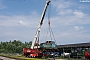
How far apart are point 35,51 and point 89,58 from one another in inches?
798

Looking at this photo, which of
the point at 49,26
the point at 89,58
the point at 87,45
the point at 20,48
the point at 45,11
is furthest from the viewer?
the point at 20,48

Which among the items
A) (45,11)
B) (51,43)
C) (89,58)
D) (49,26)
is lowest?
(89,58)

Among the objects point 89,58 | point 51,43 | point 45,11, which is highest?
point 45,11

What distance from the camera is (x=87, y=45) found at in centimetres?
7094

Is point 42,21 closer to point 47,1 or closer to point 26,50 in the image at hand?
point 47,1

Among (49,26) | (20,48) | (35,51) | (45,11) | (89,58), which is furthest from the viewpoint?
(20,48)

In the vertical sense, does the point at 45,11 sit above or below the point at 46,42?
above

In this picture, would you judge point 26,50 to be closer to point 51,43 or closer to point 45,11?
point 51,43

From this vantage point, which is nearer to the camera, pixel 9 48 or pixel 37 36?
pixel 37 36

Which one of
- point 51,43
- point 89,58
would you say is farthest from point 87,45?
point 89,58

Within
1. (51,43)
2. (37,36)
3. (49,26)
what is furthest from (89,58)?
(37,36)

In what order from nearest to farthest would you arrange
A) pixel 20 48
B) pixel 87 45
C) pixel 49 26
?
1. pixel 49 26
2. pixel 87 45
3. pixel 20 48

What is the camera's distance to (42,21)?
204 feet

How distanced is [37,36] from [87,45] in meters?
21.7
